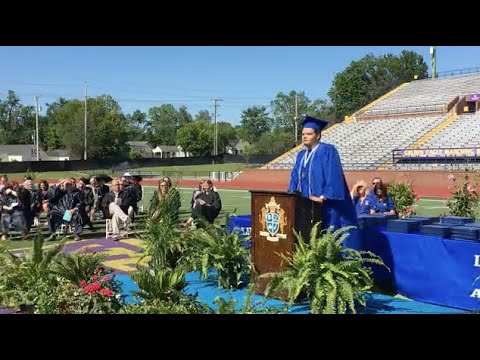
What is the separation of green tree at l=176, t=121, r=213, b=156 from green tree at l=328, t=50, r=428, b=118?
75.0ft

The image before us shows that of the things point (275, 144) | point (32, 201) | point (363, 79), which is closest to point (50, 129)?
point (275, 144)

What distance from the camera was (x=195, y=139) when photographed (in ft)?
322

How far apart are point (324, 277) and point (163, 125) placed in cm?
13500

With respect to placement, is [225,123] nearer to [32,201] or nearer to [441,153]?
[441,153]

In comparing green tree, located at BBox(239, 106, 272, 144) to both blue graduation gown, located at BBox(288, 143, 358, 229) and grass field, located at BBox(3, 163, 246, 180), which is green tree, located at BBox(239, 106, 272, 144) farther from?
blue graduation gown, located at BBox(288, 143, 358, 229)

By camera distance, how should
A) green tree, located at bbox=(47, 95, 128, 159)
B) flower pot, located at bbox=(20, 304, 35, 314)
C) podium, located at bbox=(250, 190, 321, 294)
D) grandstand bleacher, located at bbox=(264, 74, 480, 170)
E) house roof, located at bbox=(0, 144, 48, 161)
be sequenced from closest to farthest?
flower pot, located at bbox=(20, 304, 35, 314)
podium, located at bbox=(250, 190, 321, 294)
grandstand bleacher, located at bbox=(264, 74, 480, 170)
green tree, located at bbox=(47, 95, 128, 159)
house roof, located at bbox=(0, 144, 48, 161)

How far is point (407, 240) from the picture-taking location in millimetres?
6938

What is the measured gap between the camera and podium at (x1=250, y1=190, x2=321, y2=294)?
6.41 m

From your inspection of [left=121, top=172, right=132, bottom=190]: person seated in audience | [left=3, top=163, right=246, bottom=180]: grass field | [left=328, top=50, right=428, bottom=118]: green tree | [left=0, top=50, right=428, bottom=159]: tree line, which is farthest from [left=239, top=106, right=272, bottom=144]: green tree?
[left=121, top=172, right=132, bottom=190]: person seated in audience
